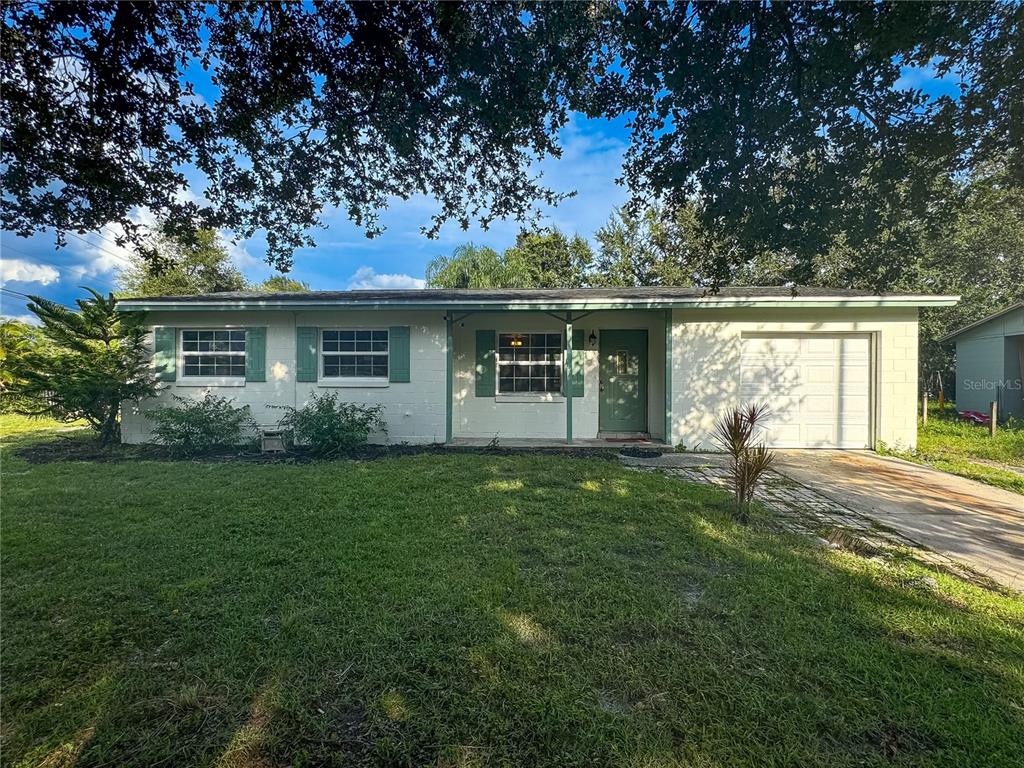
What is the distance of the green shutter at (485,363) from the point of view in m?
9.17

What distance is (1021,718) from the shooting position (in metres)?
1.88

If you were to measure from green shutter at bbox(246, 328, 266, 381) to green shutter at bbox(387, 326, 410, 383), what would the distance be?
2382 millimetres

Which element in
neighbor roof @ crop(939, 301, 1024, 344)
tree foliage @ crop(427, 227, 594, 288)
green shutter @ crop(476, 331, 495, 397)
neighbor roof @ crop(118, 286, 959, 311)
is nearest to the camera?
neighbor roof @ crop(118, 286, 959, 311)

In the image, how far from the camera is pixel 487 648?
89.7 inches

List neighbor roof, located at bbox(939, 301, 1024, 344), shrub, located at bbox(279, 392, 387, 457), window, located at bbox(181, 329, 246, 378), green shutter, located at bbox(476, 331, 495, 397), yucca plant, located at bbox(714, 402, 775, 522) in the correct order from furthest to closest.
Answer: neighbor roof, located at bbox(939, 301, 1024, 344) < green shutter, located at bbox(476, 331, 495, 397) < window, located at bbox(181, 329, 246, 378) < shrub, located at bbox(279, 392, 387, 457) < yucca plant, located at bbox(714, 402, 775, 522)

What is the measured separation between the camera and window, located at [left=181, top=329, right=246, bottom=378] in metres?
8.64

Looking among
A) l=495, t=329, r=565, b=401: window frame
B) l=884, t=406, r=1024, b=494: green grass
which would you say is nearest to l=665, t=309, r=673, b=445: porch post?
l=495, t=329, r=565, b=401: window frame

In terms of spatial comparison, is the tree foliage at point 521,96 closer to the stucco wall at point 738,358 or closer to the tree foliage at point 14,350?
the stucco wall at point 738,358

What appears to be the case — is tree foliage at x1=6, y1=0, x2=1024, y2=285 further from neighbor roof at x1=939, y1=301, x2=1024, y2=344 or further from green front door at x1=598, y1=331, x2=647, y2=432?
neighbor roof at x1=939, y1=301, x2=1024, y2=344

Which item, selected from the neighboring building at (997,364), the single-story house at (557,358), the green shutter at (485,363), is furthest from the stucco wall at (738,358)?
the neighboring building at (997,364)

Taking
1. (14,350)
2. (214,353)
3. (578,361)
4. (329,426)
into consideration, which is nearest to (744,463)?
(578,361)

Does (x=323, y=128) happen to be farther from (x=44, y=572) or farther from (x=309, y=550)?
(x=44, y=572)

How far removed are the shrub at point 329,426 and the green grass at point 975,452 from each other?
9.10 metres

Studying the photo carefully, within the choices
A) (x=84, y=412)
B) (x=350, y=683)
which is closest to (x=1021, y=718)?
(x=350, y=683)
